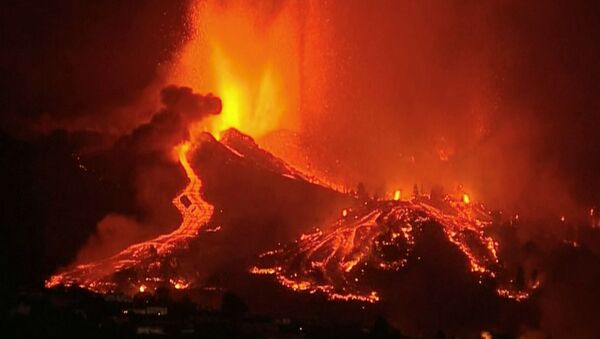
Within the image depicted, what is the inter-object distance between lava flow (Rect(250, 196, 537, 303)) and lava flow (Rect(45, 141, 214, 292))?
135 inches

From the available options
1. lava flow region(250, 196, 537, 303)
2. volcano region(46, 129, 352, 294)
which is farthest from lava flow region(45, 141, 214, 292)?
lava flow region(250, 196, 537, 303)

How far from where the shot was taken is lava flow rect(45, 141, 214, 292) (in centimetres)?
6234

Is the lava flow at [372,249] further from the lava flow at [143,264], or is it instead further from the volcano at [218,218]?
the lava flow at [143,264]

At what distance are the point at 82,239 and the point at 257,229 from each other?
24.9ft

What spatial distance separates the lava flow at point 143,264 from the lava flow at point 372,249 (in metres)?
3.43

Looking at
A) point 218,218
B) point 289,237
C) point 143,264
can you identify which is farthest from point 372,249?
point 143,264

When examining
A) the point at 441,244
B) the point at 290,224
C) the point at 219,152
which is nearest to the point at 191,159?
the point at 219,152

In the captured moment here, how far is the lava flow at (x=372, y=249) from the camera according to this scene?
2726 inches

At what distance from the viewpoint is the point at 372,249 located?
73.1 m

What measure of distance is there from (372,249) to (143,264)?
12.4m

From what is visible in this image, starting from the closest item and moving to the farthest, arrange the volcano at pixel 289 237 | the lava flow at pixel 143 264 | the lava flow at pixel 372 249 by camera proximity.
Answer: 1. the lava flow at pixel 143 264
2. the volcano at pixel 289 237
3. the lava flow at pixel 372 249

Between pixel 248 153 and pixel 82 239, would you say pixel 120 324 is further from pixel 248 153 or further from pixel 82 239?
pixel 248 153

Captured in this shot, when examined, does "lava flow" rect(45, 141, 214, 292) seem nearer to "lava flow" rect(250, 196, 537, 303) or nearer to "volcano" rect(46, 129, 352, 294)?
"volcano" rect(46, 129, 352, 294)

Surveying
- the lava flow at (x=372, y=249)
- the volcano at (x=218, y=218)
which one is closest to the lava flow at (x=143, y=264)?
the volcano at (x=218, y=218)
